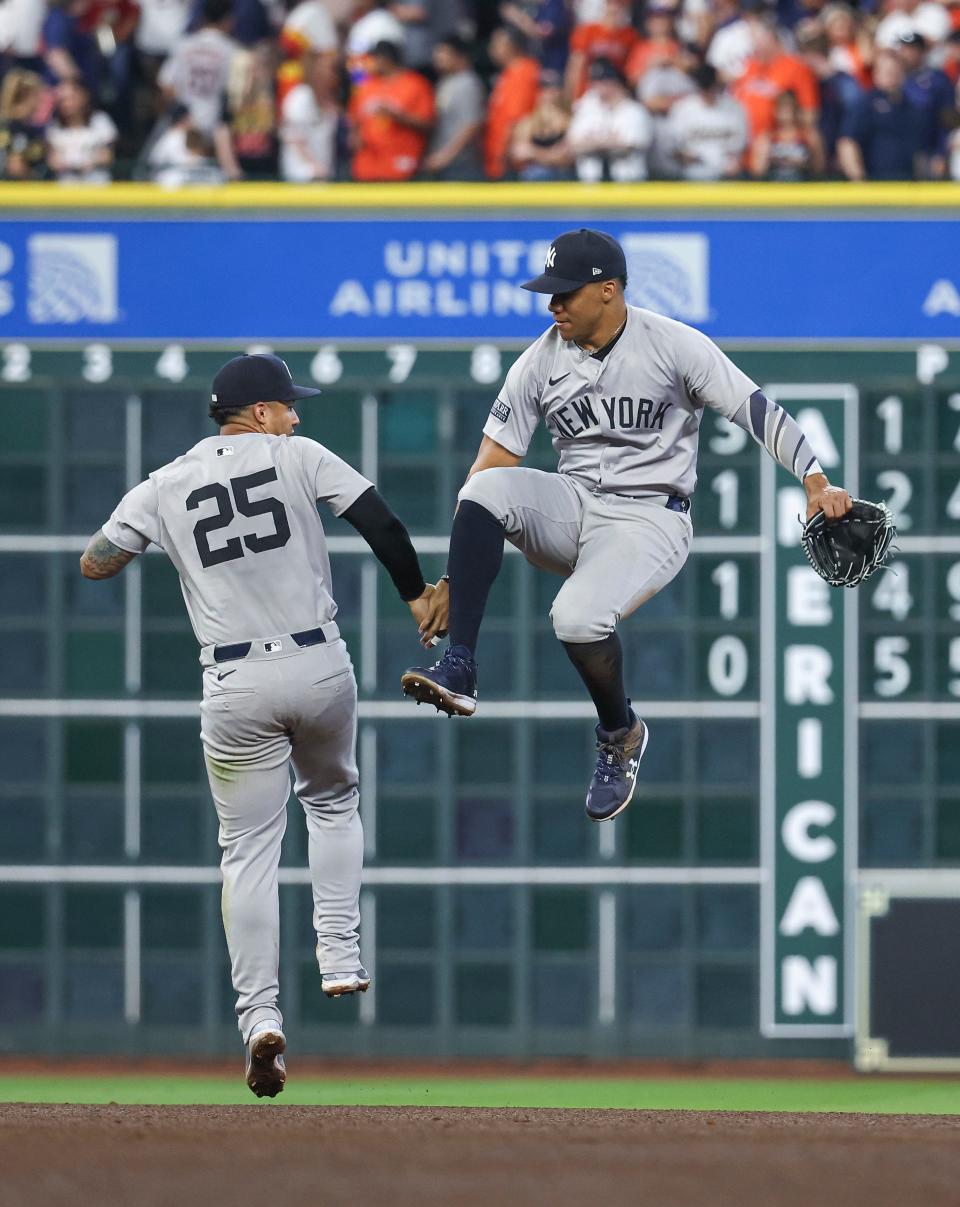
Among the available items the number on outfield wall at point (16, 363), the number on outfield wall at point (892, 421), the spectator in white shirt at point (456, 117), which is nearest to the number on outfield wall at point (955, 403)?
the number on outfield wall at point (892, 421)

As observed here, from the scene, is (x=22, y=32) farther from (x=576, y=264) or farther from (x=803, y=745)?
(x=576, y=264)

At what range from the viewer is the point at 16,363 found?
12367 millimetres

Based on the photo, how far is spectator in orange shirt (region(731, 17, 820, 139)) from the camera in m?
13.4

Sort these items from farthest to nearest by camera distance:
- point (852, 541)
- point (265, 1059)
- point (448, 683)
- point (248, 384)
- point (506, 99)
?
1. point (506, 99)
2. point (265, 1059)
3. point (248, 384)
4. point (852, 541)
5. point (448, 683)

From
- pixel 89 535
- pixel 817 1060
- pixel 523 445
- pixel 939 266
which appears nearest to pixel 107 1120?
pixel 523 445

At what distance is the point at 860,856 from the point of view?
12.5 meters

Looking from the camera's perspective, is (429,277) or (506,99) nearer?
(429,277)

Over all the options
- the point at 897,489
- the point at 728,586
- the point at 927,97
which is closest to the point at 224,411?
the point at 728,586

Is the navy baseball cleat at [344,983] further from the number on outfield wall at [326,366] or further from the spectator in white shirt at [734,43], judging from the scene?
the spectator in white shirt at [734,43]

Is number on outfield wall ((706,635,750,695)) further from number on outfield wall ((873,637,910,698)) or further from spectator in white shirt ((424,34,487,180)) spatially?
spectator in white shirt ((424,34,487,180))

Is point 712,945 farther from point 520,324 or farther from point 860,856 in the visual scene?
point 520,324

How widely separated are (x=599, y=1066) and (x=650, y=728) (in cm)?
184

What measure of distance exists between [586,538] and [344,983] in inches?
66.4

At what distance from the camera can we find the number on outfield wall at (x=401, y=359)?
12328mm
